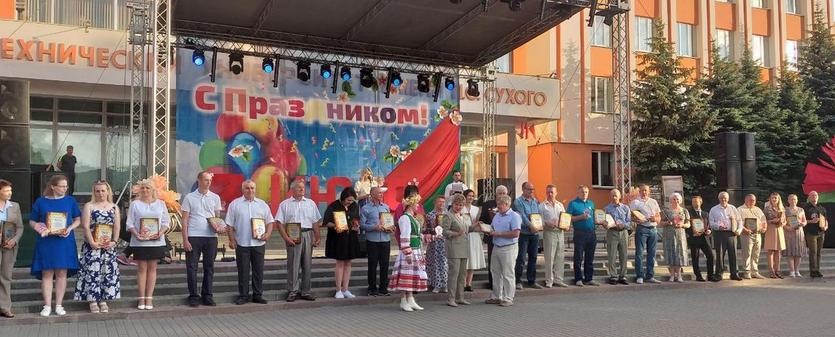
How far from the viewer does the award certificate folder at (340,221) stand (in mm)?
9797

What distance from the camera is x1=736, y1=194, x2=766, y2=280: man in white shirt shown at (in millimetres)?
12859

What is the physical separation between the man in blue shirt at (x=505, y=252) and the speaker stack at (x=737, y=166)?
7.04 meters

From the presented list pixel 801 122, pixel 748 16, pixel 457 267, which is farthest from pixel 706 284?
pixel 748 16

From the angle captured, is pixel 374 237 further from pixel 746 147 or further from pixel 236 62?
pixel 746 147

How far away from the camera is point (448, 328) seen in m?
7.79

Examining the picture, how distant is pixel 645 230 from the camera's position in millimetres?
11883

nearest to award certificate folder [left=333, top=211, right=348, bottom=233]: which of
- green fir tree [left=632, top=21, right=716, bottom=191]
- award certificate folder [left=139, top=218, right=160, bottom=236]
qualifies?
award certificate folder [left=139, top=218, right=160, bottom=236]

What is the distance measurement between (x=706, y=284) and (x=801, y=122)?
48.9 ft

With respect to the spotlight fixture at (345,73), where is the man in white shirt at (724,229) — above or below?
below

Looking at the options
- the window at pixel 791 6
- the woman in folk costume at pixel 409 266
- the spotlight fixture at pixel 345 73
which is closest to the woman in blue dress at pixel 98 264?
the woman in folk costume at pixel 409 266

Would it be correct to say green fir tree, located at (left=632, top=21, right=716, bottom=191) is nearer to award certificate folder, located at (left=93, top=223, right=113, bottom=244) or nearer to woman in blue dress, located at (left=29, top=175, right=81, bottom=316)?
award certificate folder, located at (left=93, top=223, right=113, bottom=244)

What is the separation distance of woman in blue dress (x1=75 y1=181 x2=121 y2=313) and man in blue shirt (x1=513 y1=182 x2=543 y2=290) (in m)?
5.68

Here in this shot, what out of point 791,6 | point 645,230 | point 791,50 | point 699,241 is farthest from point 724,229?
point 791,6

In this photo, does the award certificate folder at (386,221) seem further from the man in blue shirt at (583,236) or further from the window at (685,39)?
the window at (685,39)
